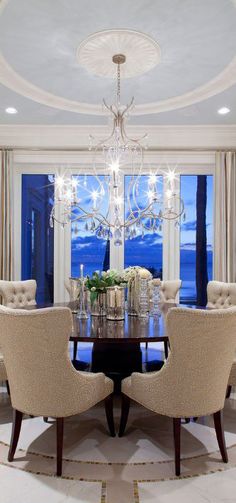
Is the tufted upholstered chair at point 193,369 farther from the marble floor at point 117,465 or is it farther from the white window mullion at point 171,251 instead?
the white window mullion at point 171,251

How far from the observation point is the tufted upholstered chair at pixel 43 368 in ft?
6.84

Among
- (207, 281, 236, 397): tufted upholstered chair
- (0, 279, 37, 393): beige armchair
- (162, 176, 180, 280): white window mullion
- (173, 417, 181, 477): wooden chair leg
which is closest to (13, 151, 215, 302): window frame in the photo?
(162, 176, 180, 280): white window mullion

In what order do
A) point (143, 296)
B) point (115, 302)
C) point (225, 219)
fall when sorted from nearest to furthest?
1. point (115, 302)
2. point (143, 296)
3. point (225, 219)

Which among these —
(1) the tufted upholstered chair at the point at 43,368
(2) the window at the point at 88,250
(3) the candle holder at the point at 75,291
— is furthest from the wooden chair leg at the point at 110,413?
(2) the window at the point at 88,250

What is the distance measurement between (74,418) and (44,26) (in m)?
2.90

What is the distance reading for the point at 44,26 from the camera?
282 cm

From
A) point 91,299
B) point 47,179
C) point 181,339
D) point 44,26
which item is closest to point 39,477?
point 181,339

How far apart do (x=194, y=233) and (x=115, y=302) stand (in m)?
2.90

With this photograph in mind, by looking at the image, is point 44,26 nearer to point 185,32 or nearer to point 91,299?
point 185,32

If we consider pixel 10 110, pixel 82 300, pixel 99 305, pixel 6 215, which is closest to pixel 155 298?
pixel 99 305

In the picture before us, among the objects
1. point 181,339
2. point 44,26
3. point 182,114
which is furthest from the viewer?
point 182,114

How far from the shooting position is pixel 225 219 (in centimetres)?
518

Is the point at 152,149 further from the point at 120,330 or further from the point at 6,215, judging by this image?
the point at 120,330

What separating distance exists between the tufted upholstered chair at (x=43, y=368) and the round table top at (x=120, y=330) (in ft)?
0.84
